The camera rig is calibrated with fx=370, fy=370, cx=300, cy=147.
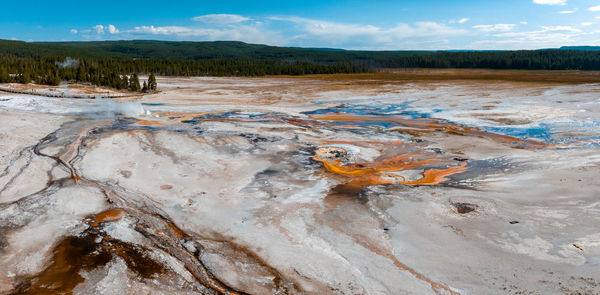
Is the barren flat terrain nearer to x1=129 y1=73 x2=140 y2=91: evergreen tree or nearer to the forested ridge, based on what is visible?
x1=129 y1=73 x2=140 y2=91: evergreen tree

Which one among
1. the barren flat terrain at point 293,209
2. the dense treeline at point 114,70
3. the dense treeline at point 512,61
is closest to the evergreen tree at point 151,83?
the dense treeline at point 114,70

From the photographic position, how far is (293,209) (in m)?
12.7

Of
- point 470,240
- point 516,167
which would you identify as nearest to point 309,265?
point 470,240

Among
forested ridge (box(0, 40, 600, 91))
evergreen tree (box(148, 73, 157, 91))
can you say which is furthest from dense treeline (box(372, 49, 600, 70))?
evergreen tree (box(148, 73, 157, 91))

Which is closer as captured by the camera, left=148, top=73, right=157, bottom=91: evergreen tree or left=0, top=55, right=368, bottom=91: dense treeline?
left=0, top=55, right=368, bottom=91: dense treeline

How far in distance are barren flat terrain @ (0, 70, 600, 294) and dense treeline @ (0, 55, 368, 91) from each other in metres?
32.2

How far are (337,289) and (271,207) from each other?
5011 millimetres

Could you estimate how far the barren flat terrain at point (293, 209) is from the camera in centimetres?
865

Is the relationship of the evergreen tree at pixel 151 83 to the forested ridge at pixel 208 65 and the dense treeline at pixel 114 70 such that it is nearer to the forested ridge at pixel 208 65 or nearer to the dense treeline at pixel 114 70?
the dense treeline at pixel 114 70

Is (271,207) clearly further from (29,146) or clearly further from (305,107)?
(305,107)

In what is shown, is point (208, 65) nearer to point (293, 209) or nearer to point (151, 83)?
point (151, 83)

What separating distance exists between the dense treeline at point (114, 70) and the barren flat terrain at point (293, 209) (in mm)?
32187

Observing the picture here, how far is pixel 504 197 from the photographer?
43.9ft

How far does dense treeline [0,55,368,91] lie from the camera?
5441cm
